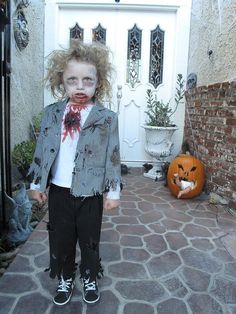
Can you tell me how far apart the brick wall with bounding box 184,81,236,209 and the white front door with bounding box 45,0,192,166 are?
0.76 m

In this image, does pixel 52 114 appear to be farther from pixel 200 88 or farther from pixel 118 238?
pixel 200 88

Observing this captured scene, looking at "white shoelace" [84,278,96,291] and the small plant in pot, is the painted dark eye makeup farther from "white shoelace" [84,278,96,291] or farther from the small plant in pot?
the small plant in pot

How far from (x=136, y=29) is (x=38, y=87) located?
161cm

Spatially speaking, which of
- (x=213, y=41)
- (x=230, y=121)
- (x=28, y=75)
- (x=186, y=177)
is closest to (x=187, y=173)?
(x=186, y=177)

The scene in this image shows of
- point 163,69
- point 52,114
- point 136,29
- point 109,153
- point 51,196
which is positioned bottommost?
point 51,196

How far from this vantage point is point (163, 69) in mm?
4473

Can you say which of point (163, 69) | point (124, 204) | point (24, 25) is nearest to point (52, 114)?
point (124, 204)

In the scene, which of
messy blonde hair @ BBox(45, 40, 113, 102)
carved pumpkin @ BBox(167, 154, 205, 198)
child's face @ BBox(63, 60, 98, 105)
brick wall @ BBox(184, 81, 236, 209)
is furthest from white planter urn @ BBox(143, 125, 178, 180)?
child's face @ BBox(63, 60, 98, 105)

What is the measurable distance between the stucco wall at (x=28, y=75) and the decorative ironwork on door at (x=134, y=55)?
4.04 feet

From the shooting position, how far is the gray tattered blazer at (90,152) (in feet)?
4.66

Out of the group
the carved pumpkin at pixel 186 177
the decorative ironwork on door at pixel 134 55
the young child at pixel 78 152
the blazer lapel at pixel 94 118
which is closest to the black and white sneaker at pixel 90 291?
the young child at pixel 78 152

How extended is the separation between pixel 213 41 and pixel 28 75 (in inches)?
87.5

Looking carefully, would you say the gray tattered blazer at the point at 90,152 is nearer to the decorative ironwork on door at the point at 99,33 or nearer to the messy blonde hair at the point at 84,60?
the messy blonde hair at the point at 84,60

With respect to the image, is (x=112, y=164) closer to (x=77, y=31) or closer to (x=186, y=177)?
(x=186, y=177)
